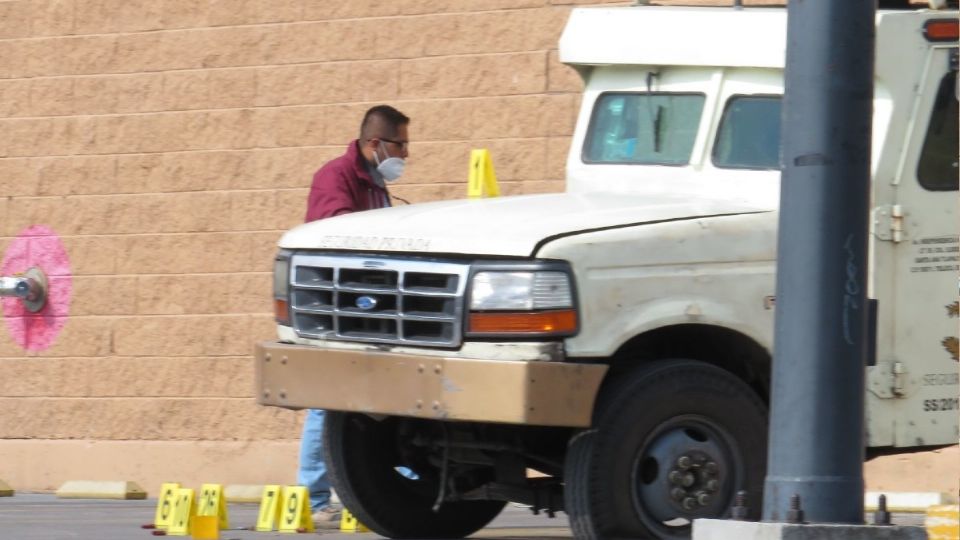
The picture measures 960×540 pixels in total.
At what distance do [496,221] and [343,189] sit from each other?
193cm

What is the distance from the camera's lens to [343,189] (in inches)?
336

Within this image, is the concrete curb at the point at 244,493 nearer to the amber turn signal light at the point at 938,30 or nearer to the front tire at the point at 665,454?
the front tire at the point at 665,454

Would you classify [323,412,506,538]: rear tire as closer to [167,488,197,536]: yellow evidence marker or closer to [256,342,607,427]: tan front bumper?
[256,342,607,427]: tan front bumper

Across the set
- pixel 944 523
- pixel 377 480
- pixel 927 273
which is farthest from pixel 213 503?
pixel 944 523

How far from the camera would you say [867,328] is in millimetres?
5984

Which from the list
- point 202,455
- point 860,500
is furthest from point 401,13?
point 860,500

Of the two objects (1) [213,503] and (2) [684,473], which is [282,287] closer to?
(1) [213,503]

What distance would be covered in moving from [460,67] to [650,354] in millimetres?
4307

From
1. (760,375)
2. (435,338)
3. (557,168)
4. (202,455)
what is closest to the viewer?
(435,338)

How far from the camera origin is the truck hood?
6.56 metres

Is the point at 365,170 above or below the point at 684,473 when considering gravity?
above

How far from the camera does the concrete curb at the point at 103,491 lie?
11.0 meters

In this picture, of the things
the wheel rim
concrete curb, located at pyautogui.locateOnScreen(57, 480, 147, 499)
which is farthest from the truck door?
concrete curb, located at pyautogui.locateOnScreen(57, 480, 147, 499)

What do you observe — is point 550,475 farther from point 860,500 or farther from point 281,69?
point 281,69
